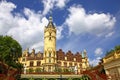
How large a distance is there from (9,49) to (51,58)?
147 feet

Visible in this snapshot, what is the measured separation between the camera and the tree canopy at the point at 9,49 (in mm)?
53362

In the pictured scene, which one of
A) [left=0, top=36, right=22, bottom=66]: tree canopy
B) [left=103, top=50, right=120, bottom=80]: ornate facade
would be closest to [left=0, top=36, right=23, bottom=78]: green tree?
[left=0, top=36, right=22, bottom=66]: tree canopy

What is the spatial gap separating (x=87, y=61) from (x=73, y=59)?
7957 millimetres

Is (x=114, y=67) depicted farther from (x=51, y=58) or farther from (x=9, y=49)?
(x=51, y=58)

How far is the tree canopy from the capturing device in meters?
53.4

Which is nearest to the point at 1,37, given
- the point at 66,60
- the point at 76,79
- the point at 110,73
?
the point at 76,79

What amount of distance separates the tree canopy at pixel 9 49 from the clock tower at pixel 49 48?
38.9 meters

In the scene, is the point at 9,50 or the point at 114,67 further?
the point at 9,50

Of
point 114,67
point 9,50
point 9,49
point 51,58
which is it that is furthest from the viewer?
point 51,58

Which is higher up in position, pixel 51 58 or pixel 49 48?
pixel 49 48

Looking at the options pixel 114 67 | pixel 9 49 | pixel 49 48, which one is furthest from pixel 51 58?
pixel 114 67

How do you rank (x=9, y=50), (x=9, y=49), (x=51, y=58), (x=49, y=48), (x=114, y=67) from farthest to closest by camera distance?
(x=49, y=48) < (x=51, y=58) < (x=9, y=49) < (x=9, y=50) < (x=114, y=67)

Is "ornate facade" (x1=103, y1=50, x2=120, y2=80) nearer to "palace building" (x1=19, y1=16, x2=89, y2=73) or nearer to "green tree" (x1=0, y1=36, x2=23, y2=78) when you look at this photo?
"green tree" (x1=0, y1=36, x2=23, y2=78)

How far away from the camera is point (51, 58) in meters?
98.1
